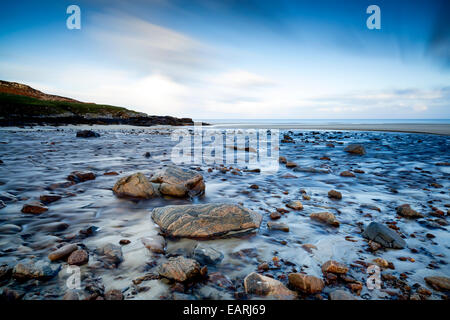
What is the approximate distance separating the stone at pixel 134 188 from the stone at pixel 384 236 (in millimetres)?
4555

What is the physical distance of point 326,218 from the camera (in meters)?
4.26

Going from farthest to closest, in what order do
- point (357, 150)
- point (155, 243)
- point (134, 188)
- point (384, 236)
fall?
point (357, 150), point (134, 188), point (384, 236), point (155, 243)

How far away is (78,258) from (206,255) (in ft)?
5.13

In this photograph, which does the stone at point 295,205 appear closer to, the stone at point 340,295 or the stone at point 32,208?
the stone at point 340,295

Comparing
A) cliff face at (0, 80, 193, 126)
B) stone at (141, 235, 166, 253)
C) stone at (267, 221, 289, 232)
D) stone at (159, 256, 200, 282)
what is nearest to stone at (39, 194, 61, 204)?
stone at (141, 235, 166, 253)

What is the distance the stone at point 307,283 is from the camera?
238 centimetres

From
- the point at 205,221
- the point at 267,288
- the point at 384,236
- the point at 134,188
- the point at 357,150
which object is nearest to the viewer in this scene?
the point at 267,288

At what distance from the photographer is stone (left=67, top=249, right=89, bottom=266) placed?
2.67 metres

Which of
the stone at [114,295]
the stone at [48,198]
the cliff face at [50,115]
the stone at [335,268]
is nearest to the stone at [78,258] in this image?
the stone at [114,295]

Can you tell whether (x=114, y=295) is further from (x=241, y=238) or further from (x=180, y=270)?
(x=241, y=238)

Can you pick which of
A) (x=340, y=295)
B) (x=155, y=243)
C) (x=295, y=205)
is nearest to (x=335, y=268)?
(x=340, y=295)

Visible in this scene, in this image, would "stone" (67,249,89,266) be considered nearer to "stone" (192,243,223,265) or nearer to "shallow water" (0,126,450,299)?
"shallow water" (0,126,450,299)
